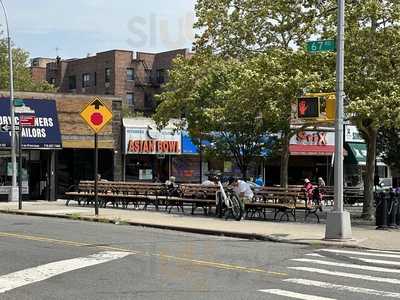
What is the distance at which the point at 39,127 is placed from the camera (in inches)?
1307

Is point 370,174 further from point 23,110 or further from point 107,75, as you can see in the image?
point 107,75

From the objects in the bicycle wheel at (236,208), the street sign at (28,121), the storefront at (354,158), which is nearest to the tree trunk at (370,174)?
the bicycle wheel at (236,208)

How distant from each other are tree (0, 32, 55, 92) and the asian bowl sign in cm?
2249

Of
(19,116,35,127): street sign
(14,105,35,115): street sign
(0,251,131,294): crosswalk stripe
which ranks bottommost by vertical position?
(0,251,131,294): crosswalk stripe

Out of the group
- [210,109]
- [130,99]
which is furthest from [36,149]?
[130,99]

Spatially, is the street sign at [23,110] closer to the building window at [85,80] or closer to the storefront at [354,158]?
the storefront at [354,158]

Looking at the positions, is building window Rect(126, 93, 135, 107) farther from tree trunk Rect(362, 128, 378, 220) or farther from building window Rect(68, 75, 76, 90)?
tree trunk Rect(362, 128, 378, 220)

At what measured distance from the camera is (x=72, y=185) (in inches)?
1357

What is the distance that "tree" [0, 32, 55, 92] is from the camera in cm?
5708

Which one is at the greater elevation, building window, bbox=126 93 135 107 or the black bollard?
building window, bbox=126 93 135 107

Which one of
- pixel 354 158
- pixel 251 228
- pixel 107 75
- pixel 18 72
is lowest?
pixel 251 228

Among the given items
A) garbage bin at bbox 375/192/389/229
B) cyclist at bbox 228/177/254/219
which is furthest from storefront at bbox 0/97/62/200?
garbage bin at bbox 375/192/389/229

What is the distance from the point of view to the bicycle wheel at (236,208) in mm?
21438

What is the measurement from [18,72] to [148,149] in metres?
28.2
